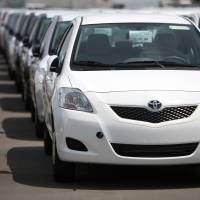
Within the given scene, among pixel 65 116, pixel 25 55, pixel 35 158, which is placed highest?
pixel 65 116

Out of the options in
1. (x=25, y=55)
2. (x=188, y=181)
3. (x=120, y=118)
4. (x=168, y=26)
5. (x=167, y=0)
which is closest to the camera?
(x=120, y=118)

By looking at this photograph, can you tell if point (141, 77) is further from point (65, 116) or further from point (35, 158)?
point (35, 158)

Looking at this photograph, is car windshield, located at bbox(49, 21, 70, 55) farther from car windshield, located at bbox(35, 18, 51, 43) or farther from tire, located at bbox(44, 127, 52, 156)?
car windshield, located at bbox(35, 18, 51, 43)

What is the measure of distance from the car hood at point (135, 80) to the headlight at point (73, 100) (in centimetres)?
7

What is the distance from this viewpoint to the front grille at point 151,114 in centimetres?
898

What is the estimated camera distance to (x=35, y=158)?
1137 cm

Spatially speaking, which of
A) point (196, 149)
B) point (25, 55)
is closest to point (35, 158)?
point (196, 149)

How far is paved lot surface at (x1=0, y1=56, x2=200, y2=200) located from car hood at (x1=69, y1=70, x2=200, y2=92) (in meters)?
0.95

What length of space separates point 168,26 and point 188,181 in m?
1.91

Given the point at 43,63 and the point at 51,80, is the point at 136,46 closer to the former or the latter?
the point at 51,80

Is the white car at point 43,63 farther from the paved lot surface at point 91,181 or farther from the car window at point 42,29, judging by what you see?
the car window at point 42,29

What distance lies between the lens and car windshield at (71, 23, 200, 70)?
10008mm

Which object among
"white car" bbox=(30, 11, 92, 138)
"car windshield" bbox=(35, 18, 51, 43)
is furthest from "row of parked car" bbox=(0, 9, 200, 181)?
"car windshield" bbox=(35, 18, 51, 43)

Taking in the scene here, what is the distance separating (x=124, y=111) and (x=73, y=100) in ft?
1.78
